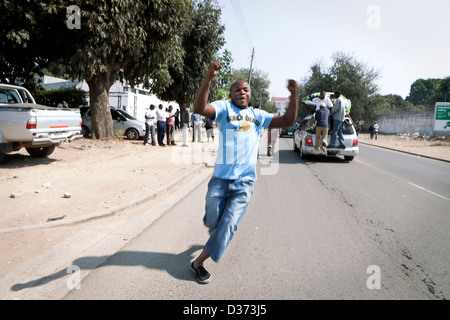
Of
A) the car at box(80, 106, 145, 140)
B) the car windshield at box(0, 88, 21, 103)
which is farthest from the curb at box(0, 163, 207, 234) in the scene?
the car at box(80, 106, 145, 140)

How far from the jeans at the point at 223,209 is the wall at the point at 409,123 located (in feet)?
110

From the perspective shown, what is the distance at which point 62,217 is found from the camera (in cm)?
454

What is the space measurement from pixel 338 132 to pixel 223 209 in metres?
9.59

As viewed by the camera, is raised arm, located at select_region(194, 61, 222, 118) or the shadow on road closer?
raised arm, located at select_region(194, 61, 222, 118)

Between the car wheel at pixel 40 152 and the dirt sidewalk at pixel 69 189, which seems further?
the car wheel at pixel 40 152

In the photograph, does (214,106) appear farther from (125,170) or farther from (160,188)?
(125,170)

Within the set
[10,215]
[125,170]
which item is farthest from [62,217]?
[125,170]

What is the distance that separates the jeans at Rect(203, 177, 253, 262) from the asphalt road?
0.34 m

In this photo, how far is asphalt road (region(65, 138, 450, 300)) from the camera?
2.90m

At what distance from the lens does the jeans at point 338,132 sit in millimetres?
11453

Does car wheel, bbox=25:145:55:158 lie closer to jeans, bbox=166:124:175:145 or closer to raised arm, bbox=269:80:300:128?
jeans, bbox=166:124:175:145

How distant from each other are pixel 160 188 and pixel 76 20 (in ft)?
27.1

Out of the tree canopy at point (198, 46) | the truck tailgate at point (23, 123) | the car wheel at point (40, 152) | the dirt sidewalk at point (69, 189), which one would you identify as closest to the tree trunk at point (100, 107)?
the dirt sidewalk at point (69, 189)

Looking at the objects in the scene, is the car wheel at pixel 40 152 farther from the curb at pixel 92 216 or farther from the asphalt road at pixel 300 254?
the asphalt road at pixel 300 254
